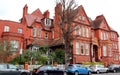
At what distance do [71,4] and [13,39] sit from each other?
1453cm

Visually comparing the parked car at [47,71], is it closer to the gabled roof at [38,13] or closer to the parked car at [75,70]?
the parked car at [75,70]

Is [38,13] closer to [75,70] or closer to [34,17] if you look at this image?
[34,17]

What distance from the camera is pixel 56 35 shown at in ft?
163

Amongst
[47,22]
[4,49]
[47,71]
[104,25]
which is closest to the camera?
[47,71]

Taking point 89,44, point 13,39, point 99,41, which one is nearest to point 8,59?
point 13,39

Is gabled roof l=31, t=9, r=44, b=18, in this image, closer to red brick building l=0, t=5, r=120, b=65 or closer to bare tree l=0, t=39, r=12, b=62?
red brick building l=0, t=5, r=120, b=65

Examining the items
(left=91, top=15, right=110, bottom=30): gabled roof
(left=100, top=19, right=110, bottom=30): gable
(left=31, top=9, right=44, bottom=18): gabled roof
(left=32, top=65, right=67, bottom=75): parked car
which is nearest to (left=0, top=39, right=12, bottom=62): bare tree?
(left=32, top=65, right=67, bottom=75): parked car

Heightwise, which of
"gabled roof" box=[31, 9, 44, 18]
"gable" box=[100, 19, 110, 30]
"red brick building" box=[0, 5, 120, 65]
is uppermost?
"gabled roof" box=[31, 9, 44, 18]

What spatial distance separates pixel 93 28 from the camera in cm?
5528

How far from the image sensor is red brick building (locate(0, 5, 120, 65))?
4375 cm

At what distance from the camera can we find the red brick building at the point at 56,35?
43.8 m

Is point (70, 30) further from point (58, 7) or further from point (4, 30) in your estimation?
point (4, 30)

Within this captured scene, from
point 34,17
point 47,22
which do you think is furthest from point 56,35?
point 34,17

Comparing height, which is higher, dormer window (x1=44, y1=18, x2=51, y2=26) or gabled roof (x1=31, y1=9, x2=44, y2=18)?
gabled roof (x1=31, y1=9, x2=44, y2=18)
